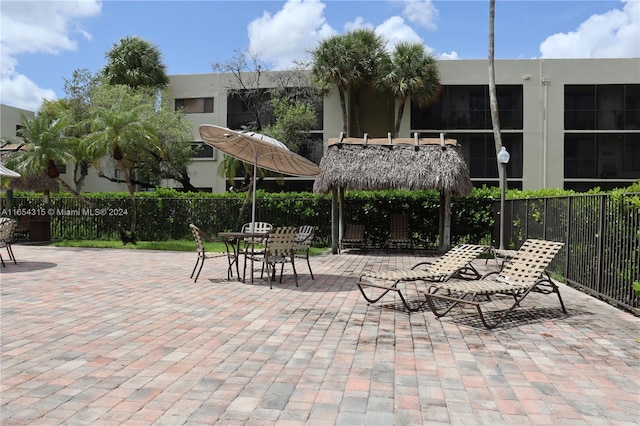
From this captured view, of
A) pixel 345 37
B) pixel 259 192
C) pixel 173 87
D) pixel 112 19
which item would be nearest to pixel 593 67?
pixel 345 37

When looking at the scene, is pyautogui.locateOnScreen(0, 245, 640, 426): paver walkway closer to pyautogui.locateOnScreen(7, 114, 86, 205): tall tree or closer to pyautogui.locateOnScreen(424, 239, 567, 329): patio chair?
pyautogui.locateOnScreen(424, 239, 567, 329): patio chair

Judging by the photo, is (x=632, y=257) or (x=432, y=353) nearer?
(x=432, y=353)

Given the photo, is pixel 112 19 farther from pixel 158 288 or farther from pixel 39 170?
pixel 39 170

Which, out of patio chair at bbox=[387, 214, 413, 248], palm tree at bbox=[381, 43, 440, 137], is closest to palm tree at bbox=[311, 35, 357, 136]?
palm tree at bbox=[381, 43, 440, 137]

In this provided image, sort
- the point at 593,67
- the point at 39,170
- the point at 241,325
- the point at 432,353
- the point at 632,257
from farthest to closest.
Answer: the point at 593,67 → the point at 39,170 → the point at 632,257 → the point at 241,325 → the point at 432,353

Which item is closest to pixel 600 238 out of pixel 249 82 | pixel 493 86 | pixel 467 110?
pixel 493 86

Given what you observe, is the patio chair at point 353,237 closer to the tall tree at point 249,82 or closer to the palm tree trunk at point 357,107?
the tall tree at point 249,82

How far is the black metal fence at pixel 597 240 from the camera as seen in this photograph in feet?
21.0

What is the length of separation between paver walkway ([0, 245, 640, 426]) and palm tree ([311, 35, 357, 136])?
804 inches

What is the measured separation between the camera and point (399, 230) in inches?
629

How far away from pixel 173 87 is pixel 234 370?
2808 cm

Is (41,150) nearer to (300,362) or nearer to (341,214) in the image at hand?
(341,214)

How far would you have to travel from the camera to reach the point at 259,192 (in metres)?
18.0

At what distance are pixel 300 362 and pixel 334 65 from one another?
77.9 feet
